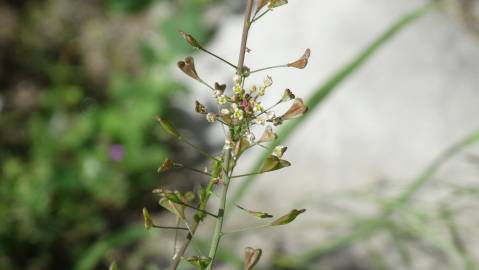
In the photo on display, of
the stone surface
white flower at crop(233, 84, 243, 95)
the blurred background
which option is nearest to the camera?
white flower at crop(233, 84, 243, 95)

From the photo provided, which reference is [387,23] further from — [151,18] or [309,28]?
[151,18]

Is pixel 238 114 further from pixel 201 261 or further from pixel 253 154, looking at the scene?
pixel 253 154

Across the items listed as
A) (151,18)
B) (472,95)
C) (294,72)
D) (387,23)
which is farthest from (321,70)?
(151,18)

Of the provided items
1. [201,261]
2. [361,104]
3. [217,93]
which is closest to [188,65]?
[217,93]

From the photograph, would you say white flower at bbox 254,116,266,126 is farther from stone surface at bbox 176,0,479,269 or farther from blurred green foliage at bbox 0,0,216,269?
blurred green foliage at bbox 0,0,216,269

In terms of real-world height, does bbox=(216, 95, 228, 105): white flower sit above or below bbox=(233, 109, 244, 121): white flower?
above

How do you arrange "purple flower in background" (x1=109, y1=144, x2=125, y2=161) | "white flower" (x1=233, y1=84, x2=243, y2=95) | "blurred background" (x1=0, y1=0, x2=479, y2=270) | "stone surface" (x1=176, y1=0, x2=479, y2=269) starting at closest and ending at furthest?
1. "white flower" (x1=233, y1=84, x2=243, y2=95)
2. "blurred background" (x1=0, y1=0, x2=479, y2=270)
3. "stone surface" (x1=176, y1=0, x2=479, y2=269)
4. "purple flower in background" (x1=109, y1=144, x2=125, y2=161)

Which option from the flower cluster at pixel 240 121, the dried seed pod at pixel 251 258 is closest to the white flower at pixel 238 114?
the flower cluster at pixel 240 121

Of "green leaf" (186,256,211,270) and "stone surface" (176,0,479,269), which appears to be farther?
"stone surface" (176,0,479,269)

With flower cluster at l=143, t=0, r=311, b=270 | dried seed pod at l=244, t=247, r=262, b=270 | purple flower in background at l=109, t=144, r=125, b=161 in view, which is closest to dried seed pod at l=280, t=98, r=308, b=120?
flower cluster at l=143, t=0, r=311, b=270
